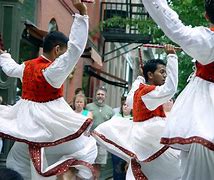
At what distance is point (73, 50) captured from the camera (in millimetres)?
6434

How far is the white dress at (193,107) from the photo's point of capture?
5047 millimetres

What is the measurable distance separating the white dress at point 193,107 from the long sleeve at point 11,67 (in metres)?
2.37

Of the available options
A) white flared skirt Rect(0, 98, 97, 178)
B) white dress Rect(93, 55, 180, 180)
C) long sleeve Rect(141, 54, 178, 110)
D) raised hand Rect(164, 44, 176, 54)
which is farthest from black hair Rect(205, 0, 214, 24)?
white flared skirt Rect(0, 98, 97, 178)

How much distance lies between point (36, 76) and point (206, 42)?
2.28 meters

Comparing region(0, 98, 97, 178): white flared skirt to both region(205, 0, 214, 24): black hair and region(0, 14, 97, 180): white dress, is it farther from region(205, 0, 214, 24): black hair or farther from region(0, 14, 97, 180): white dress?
region(205, 0, 214, 24): black hair

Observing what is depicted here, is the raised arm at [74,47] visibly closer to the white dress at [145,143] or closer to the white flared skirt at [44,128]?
the white flared skirt at [44,128]

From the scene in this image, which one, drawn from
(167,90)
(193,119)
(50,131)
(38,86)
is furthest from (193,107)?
(38,86)

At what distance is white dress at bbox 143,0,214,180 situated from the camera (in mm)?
5047

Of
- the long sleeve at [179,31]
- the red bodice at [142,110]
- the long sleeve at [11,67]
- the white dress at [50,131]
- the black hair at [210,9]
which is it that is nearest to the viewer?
the long sleeve at [179,31]

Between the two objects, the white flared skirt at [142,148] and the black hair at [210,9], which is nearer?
the black hair at [210,9]

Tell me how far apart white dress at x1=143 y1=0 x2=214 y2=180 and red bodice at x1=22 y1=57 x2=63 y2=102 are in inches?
73.6

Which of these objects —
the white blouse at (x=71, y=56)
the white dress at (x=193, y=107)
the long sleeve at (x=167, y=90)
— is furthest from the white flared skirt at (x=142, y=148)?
the white dress at (x=193, y=107)

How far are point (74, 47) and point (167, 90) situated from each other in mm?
940

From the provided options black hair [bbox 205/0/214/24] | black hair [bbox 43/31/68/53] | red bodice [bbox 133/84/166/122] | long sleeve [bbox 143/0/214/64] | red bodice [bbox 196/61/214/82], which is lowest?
red bodice [bbox 133/84/166/122]
